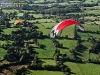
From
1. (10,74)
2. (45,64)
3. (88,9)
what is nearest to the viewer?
(10,74)

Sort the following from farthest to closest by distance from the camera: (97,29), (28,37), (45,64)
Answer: (97,29), (28,37), (45,64)

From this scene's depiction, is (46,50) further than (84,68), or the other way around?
(46,50)

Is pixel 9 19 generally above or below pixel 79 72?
above

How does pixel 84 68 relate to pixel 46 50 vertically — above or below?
below

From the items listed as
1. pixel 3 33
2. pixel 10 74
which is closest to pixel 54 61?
pixel 10 74

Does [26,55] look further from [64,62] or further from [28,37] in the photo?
[28,37]

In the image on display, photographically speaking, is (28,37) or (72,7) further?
(72,7)

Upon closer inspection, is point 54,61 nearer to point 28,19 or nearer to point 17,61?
point 17,61

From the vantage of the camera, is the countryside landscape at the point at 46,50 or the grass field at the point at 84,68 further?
the countryside landscape at the point at 46,50

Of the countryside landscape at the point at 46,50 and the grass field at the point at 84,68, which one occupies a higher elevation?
the countryside landscape at the point at 46,50
